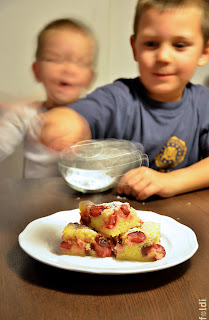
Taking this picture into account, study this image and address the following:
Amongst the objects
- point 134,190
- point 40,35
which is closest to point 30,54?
point 40,35

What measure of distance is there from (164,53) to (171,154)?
9.6 inches

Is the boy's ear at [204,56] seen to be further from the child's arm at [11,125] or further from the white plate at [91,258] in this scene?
the child's arm at [11,125]

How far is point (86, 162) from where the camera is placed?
544 millimetres

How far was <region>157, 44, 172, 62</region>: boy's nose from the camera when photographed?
63 cm

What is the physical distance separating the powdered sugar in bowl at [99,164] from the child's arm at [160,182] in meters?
0.02

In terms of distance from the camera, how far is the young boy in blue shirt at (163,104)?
60 cm

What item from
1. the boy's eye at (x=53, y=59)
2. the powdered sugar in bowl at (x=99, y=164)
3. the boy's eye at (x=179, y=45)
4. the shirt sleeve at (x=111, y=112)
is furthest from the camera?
the shirt sleeve at (x=111, y=112)

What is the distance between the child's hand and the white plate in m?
0.11

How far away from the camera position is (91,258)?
0.37 m

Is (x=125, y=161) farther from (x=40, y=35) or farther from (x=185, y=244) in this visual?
(x=40, y=35)

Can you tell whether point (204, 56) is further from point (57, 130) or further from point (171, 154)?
Result: point (57, 130)

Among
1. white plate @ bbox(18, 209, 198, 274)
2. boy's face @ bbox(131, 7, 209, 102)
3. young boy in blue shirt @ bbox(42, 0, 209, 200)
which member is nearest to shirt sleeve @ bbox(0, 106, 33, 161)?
white plate @ bbox(18, 209, 198, 274)

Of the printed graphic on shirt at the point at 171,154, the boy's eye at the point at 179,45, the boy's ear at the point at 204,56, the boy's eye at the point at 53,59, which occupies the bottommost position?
the printed graphic on shirt at the point at 171,154

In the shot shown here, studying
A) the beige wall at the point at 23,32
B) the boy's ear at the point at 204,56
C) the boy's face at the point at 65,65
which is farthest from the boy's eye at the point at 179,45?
the boy's face at the point at 65,65
